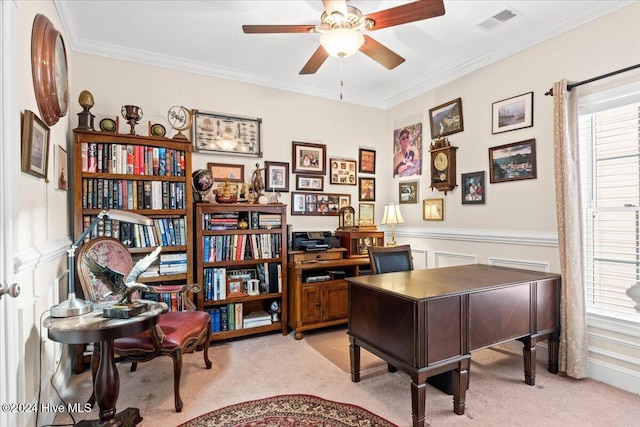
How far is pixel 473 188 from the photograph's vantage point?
359 centimetres

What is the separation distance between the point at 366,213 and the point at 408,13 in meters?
2.88

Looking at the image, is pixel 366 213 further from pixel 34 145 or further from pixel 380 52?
pixel 34 145

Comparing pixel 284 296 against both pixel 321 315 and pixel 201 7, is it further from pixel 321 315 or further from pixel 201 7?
pixel 201 7

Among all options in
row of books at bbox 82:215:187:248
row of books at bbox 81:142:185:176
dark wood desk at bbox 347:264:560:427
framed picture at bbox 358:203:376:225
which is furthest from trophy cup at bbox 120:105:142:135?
framed picture at bbox 358:203:376:225

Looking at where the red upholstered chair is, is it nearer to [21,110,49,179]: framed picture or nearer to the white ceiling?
[21,110,49,179]: framed picture

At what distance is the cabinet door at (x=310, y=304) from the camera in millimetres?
3584

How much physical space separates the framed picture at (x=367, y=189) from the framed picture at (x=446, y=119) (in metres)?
1.03

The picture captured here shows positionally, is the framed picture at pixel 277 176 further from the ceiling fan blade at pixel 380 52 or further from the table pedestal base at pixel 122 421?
the table pedestal base at pixel 122 421

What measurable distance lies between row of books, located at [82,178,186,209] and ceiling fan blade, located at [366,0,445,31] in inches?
87.4

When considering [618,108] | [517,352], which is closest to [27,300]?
[517,352]

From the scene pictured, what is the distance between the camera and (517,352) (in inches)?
123

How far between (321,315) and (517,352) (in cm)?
189

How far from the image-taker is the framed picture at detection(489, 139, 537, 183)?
10.1 ft

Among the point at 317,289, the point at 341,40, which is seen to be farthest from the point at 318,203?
the point at 341,40
